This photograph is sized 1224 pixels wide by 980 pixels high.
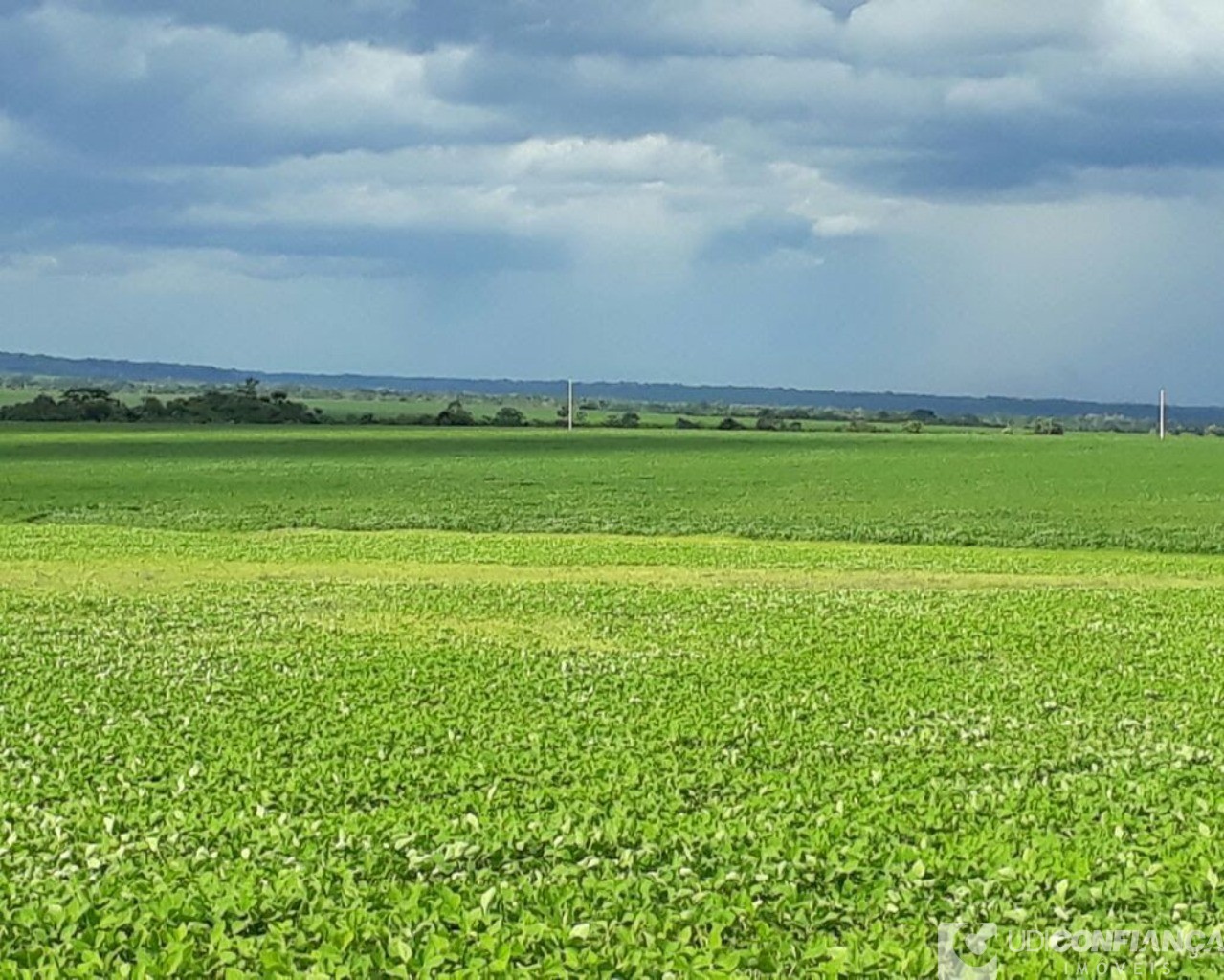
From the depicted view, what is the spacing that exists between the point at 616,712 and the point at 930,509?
2937 centimetres

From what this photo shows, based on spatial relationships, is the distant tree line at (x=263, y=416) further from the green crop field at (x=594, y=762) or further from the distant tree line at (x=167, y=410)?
the green crop field at (x=594, y=762)

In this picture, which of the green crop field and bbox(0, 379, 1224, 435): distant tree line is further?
bbox(0, 379, 1224, 435): distant tree line

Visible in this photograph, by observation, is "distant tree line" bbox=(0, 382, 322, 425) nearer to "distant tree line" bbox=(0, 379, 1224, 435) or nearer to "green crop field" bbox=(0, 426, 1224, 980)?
"distant tree line" bbox=(0, 379, 1224, 435)

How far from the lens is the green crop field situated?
6734 mm

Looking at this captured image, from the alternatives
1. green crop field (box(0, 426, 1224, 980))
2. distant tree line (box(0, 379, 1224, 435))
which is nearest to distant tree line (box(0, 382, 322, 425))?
distant tree line (box(0, 379, 1224, 435))

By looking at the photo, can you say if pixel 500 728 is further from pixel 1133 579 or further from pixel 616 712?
pixel 1133 579

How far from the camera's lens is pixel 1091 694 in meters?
12.5

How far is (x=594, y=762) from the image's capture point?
990cm

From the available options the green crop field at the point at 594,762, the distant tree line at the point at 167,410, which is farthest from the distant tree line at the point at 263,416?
the green crop field at the point at 594,762

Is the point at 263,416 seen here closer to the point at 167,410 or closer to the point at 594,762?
the point at 167,410

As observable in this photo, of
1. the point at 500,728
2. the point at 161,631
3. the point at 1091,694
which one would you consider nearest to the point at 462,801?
the point at 500,728

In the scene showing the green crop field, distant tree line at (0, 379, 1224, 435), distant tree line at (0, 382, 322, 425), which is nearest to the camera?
the green crop field

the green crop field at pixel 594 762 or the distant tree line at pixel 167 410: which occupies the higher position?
the distant tree line at pixel 167 410

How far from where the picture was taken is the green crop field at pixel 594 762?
6734mm
